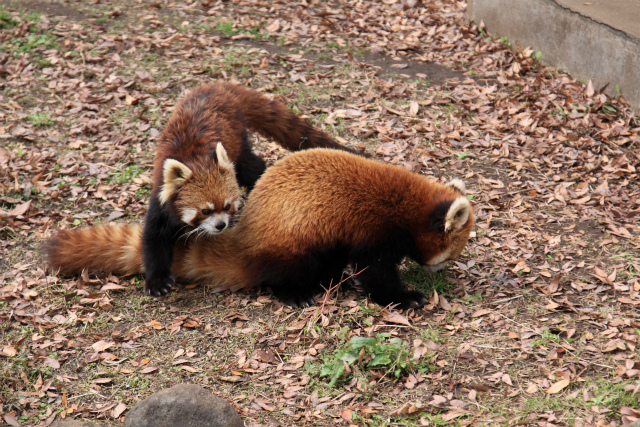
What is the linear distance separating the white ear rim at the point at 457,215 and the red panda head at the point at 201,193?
75.7 inches

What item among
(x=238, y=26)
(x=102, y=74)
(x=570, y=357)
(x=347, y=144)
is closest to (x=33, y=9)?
(x=102, y=74)

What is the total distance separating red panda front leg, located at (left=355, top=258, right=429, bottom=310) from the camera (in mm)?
5230

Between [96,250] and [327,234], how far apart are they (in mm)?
2124

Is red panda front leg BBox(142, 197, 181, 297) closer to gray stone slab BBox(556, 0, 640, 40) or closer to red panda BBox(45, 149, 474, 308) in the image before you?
red panda BBox(45, 149, 474, 308)

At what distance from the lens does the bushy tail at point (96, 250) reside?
5.54 meters

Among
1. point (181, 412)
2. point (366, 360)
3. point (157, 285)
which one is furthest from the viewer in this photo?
point (157, 285)

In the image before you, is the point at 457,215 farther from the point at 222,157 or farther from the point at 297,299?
the point at 222,157

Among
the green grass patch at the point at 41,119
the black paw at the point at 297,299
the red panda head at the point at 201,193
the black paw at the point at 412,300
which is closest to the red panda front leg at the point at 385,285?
the black paw at the point at 412,300

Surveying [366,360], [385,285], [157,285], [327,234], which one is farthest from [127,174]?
[366,360]

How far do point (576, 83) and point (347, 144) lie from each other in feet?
10.8

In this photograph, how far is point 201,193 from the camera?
17.4 feet

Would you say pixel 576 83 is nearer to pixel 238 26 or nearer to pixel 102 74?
pixel 238 26

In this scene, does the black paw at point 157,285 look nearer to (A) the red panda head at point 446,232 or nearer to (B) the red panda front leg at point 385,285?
(B) the red panda front leg at point 385,285

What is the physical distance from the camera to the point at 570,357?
464 centimetres
